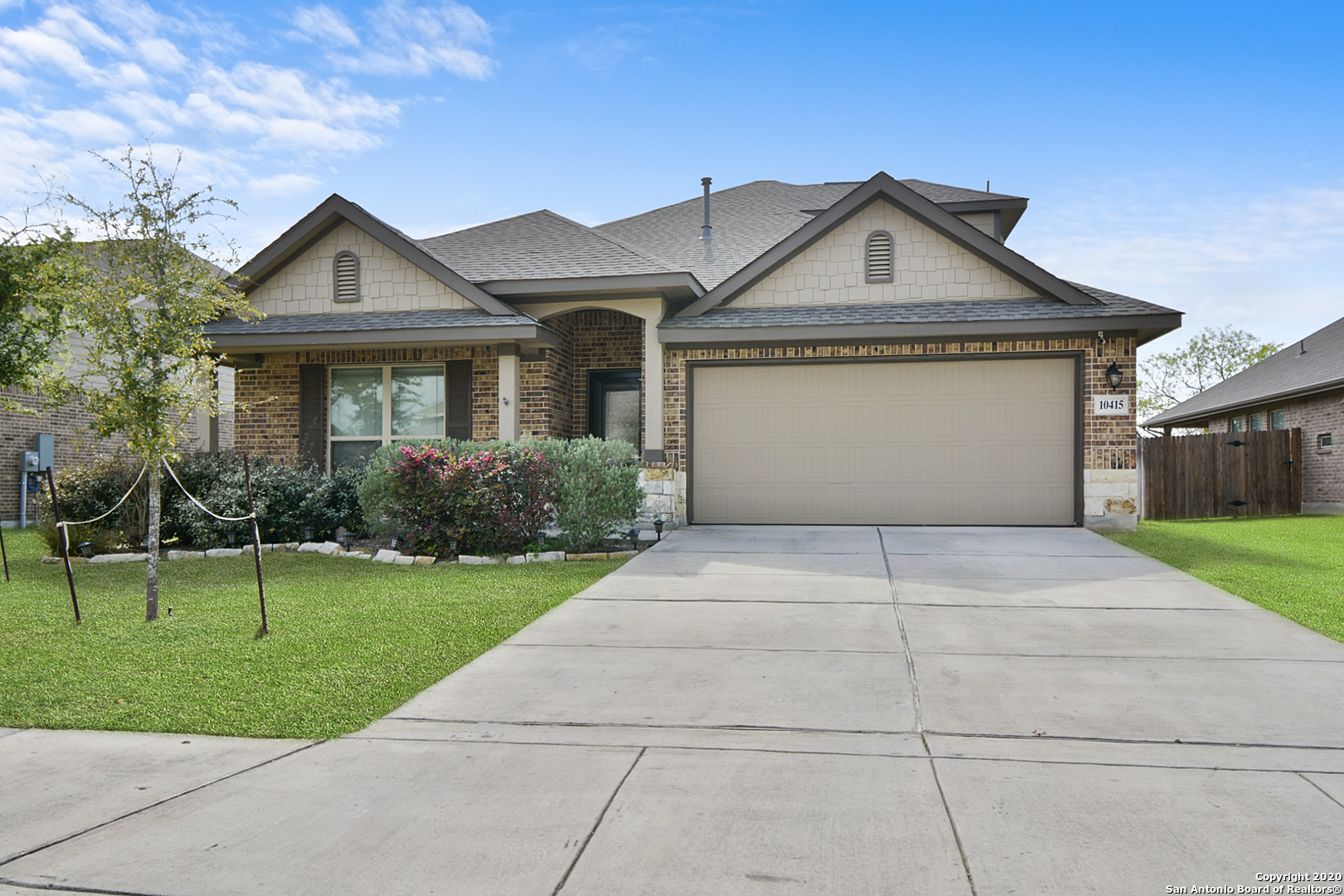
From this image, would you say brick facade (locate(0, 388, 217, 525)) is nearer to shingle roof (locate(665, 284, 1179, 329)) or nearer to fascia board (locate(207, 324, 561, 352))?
fascia board (locate(207, 324, 561, 352))

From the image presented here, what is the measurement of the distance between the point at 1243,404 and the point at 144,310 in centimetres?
2584

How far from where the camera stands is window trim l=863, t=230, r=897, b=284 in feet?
43.2

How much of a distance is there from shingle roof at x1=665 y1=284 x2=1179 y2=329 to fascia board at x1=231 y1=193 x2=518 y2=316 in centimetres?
304

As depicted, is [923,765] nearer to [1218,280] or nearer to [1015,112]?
[1015,112]

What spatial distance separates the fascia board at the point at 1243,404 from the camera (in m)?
19.0

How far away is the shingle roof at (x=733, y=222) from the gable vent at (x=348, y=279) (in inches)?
207

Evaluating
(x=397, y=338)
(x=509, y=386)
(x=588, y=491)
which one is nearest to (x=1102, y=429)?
(x=588, y=491)

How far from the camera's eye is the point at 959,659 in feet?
18.4

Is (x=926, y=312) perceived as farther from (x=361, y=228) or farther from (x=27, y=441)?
(x=27, y=441)

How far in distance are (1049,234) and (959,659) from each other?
20950 mm

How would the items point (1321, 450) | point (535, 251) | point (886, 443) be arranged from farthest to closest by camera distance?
point (1321, 450) → point (535, 251) → point (886, 443)

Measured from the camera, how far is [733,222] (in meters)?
18.3

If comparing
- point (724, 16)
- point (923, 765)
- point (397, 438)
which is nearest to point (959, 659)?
point (923, 765)

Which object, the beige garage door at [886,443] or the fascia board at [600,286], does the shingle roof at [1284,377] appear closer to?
the beige garage door at [886,443]
